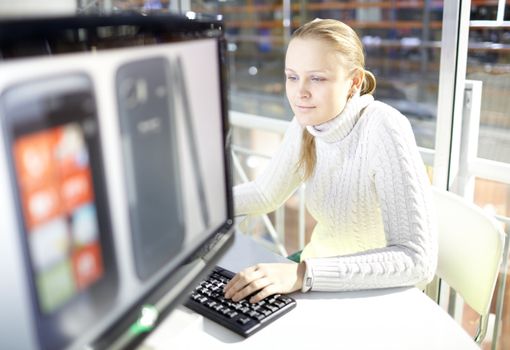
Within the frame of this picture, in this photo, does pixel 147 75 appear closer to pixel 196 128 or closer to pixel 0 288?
pixel 196 128

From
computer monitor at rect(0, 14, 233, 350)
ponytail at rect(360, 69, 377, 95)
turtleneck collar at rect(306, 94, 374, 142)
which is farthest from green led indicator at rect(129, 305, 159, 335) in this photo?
ponytail at rect(360, 69, 377, 95)

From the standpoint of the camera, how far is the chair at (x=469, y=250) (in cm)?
105

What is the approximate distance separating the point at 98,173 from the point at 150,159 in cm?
9

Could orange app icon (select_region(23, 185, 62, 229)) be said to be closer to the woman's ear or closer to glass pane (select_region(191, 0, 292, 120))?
the woman's ear

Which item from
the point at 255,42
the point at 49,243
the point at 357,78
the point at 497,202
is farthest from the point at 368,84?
the point at 255,42

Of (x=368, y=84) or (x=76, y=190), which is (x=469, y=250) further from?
(x=76, y=190)

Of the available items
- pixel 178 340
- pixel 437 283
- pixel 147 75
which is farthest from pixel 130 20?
pixel 437 283

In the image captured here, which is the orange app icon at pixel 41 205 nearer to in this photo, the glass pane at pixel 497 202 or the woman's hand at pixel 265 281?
the woman's hand at pixel 265 281

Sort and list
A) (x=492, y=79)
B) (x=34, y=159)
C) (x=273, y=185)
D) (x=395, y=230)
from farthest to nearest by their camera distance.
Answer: (x=492, y=79), (x=273, y=185), (x=395, y=230), (x=34, y=159)

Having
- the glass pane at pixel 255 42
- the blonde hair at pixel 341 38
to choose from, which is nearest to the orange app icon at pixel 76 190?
the blonde hair at pixel 341 38

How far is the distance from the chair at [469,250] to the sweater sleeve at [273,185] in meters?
0.36

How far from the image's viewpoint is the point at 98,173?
50 cm

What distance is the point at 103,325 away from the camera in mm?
527

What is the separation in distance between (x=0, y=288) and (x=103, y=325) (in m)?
0.13
